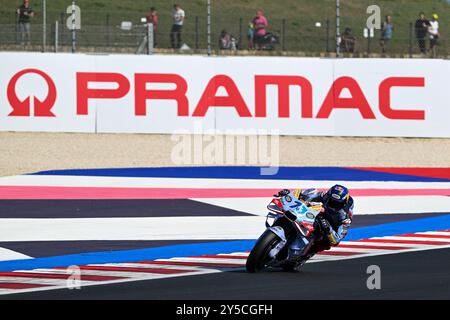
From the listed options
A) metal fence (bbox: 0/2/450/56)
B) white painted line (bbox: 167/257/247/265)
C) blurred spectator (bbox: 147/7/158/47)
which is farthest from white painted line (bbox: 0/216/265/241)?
blurred spectator (bbox: 147/7/158/47)

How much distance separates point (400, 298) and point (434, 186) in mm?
9705

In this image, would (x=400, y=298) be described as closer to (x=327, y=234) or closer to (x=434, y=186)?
(x=327, y=234)

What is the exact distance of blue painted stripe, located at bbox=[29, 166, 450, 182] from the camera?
1958 cm

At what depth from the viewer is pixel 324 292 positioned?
973cm

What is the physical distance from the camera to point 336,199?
10.7 metres

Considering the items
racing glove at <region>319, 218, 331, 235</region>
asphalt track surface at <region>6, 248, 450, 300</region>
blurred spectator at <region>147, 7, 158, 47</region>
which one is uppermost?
blurred spectator at <region>147, 7, 158, 47</region>

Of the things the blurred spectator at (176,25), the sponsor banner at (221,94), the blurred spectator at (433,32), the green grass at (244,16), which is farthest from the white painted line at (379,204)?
the blurred spectator at (176,25)

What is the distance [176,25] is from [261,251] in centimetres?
1690

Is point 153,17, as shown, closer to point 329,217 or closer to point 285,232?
point 329,217

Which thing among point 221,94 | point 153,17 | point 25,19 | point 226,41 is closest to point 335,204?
point 221,94

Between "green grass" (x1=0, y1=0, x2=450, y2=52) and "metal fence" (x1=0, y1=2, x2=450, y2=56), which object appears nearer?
"metal fence" (x1=0, y1=2, x2=450, y2=56)

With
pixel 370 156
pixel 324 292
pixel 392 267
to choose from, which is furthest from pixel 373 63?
pixel 324 292

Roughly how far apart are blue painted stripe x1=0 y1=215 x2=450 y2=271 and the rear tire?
62.0 inches

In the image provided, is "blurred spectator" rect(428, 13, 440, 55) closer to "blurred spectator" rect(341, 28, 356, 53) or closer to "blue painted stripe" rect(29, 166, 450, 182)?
"blurred spectator" rect(341, 28, 356, 53)
